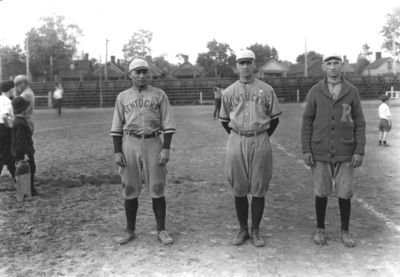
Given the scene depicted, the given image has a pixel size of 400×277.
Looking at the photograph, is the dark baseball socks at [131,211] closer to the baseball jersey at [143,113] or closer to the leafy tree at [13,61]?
the baseball jersey at [143,113]

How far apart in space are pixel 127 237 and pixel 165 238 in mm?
423

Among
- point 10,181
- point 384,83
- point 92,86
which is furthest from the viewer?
point 384,83

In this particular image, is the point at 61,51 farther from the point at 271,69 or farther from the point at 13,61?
the point at 271,69

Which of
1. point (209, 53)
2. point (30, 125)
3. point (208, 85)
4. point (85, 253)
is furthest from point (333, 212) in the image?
point (209, 53)

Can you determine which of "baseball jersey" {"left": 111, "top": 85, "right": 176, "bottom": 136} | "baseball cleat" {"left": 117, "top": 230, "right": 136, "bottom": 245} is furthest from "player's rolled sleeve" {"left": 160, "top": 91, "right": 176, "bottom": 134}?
"baseball cleat" {"left": 117, "top": 230, "right": 136, "bottom": 245}

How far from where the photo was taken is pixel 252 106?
460 cm

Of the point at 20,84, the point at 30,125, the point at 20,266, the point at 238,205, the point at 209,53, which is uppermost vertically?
the point at 209,53

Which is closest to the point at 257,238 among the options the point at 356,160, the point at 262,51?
the point at 356,160

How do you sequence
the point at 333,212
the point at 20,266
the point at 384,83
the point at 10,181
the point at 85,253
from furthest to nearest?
1. the point at 384,83
2. the point at 10,181
3. the point at 333,212
4. the point at 85,253
5. the point at 20,266

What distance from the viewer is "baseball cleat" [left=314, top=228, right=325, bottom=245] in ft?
15.1

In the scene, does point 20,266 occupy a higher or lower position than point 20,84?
lower

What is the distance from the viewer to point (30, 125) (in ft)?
24.2

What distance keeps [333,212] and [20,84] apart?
5.16 m

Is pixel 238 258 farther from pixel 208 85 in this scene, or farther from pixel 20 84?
pixel 208 85
